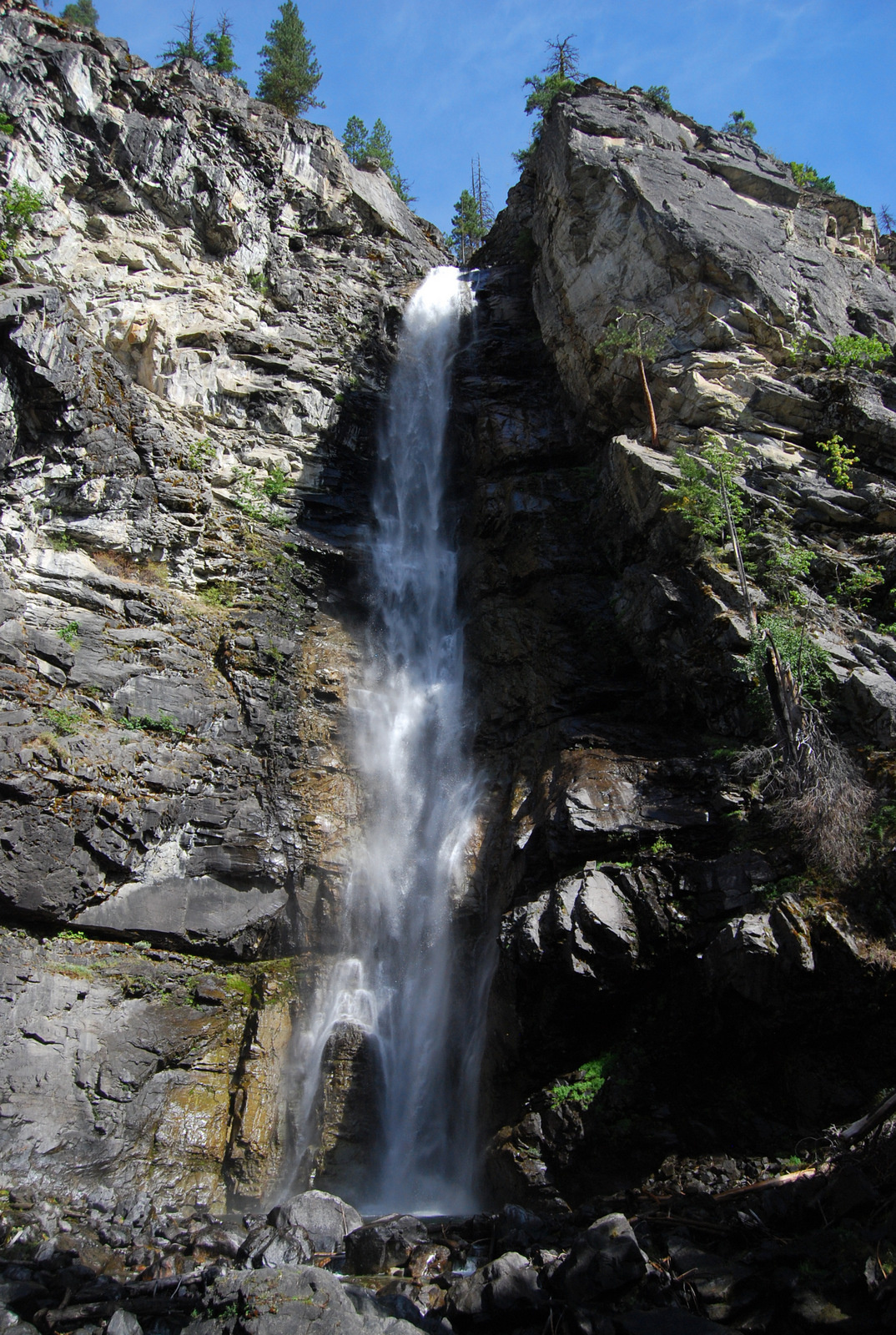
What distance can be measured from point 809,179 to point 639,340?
42.2 ft

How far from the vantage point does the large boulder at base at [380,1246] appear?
818 cm

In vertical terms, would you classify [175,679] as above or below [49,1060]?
above

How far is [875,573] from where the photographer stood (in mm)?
12750

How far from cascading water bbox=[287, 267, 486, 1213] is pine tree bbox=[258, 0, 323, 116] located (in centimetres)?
1948

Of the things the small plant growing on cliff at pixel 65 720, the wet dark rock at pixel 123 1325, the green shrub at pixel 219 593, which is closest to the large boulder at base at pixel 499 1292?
the wet dark rock at pixel 123 1325

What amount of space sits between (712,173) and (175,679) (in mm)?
19767

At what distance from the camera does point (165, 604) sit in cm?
1491

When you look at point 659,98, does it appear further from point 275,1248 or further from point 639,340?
point 275,1248

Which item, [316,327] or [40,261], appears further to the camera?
[316,327]

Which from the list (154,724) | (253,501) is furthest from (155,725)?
(253,501)

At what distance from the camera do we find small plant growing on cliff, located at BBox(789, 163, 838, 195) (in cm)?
2339

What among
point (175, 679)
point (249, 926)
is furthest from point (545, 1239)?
point (175, 679)

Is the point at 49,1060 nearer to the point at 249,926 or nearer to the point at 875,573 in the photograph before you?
the point at 249,926

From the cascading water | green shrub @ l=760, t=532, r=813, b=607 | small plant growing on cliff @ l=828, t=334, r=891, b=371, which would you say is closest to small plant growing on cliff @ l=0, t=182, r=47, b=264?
the cascading water
